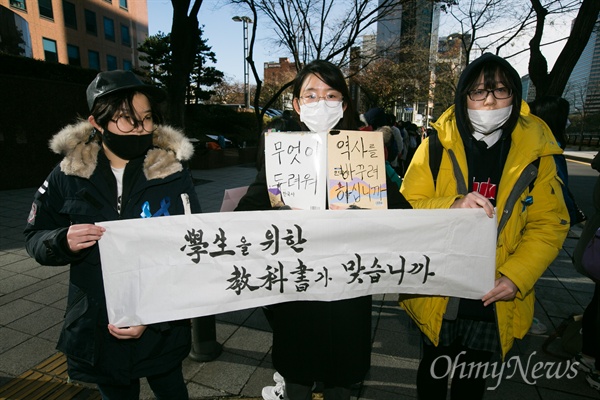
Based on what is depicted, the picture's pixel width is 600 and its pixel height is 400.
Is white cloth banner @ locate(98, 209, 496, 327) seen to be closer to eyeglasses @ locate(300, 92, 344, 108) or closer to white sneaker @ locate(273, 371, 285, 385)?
eyeglasses @ locate(300, 92, 344, 108)

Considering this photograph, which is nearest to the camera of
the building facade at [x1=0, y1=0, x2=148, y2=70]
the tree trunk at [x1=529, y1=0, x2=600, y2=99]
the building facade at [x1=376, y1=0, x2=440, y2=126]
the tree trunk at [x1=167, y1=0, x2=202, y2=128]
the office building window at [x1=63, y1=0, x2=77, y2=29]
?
the tree trunk at [x1=529, y1=0, x2=600, y2=99]

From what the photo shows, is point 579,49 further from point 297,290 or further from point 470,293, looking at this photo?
point 297,290

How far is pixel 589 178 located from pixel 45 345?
1677cm

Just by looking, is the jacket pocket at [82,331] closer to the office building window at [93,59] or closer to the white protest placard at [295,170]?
the white protest placard at [295,170]

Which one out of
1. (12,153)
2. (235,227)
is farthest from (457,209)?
(12,153)

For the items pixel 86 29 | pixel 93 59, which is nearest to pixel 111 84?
pixel 86 29

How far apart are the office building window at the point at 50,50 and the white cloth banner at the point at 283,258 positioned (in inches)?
1398

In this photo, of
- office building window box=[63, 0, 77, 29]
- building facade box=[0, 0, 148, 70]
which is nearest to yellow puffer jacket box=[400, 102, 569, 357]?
building facade box=[0, 0, 148, 70]

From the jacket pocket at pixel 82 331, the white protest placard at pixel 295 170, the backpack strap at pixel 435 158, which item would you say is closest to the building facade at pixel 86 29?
the jacket pocket at pixel 82 331

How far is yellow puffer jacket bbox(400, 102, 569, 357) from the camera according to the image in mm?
1650

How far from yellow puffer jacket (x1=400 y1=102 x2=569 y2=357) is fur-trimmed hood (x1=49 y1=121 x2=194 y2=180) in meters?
1.18

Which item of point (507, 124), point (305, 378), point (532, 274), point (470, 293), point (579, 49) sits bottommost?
point (305, 378)

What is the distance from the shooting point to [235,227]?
5.12 feet

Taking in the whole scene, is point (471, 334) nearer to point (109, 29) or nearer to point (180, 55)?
point (180, 55)
